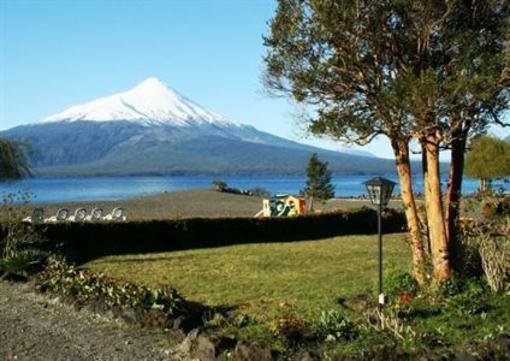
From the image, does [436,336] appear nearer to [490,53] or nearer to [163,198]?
[490,53]

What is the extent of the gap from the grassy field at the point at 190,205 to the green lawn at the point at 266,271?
17.4 meters

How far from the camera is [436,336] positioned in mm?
8312

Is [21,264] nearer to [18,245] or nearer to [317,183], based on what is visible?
[18,245]

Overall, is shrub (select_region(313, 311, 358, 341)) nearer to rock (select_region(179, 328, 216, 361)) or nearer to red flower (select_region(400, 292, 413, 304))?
rock (select_region(179, 328, 216, 361))

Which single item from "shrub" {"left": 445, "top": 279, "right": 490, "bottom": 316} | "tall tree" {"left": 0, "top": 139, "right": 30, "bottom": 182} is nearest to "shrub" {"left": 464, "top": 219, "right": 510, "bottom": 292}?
"shrub" {"left": 445, "top": 279, "right": 490, "bottom": 316}

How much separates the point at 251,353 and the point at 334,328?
119cm

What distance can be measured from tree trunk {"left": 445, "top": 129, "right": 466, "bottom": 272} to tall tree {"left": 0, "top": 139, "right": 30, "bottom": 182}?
15.9 m

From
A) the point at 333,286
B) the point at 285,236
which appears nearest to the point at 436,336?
the point at 333,286

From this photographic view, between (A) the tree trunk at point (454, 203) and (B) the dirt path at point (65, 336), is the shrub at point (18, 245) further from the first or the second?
(A) the tree trunk at point (454, 203)

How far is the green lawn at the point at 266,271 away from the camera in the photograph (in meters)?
12.6

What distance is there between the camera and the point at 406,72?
33.4 feet

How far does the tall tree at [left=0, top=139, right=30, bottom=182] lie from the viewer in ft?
75.9

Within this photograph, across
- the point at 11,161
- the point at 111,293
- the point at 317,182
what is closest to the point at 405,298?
the point at 111,293

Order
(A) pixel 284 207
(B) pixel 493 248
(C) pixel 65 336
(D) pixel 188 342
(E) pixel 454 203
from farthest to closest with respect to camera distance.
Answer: (A) pixel 284 207, (E) pixel 454 203, (B) pixel 493 248, (C) pixel 65 336, (D) pixel 188 342
